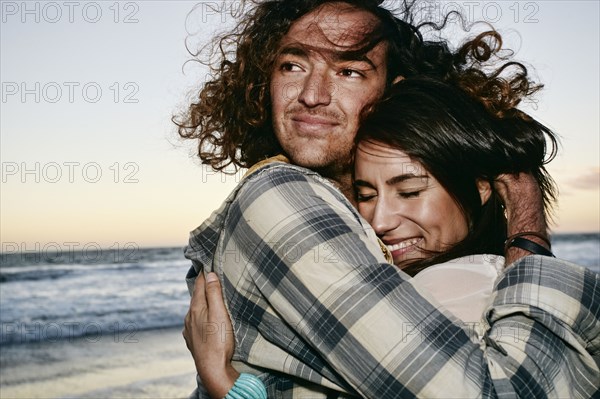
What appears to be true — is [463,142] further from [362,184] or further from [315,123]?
[315,123]

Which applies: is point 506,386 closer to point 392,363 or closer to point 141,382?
point 392,363

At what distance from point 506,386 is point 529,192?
108 centimetres

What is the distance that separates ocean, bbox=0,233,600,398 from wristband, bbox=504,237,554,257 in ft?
16.3

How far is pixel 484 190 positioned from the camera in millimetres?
2607

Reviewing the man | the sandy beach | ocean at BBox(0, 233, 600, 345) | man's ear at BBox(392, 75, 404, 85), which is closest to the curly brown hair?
man's ear at BBox(392, 75, 404, 85)

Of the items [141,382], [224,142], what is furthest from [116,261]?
[224,142]

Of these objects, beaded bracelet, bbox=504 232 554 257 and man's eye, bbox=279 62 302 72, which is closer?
beaded bracelet, bbox=504 232 554 257

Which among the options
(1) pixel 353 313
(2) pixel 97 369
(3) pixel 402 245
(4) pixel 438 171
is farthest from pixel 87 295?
(1) pixel 353 313

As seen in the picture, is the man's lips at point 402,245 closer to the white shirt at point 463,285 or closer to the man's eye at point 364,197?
the man's eye at point 364,197

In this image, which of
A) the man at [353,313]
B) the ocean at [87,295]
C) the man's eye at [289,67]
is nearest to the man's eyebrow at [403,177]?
the man at [353,313]

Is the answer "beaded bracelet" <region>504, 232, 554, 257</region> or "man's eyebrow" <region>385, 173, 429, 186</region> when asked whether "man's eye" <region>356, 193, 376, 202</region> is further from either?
"beaded bracelet" <region>504, 232, 554, 257</region>

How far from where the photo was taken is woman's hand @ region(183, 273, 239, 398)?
1972mm

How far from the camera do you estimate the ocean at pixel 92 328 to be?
689 cm

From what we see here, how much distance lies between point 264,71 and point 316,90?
411 mm
